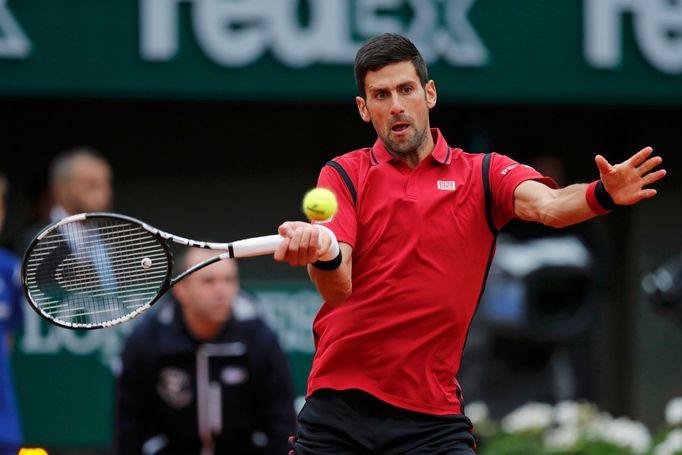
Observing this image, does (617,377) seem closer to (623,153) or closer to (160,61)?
(623,153)

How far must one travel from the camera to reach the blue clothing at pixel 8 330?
6848 mm

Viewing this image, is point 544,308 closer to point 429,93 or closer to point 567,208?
point 429,93

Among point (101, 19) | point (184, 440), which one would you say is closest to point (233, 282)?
point (184, 440)

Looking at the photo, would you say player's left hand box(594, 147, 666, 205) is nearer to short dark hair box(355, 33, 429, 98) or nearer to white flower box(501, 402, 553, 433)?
short dark hair box(355, 33, 429, 98)

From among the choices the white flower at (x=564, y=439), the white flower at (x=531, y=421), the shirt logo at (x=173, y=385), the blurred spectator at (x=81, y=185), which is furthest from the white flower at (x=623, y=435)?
the blurred spectator at (x=81, y=185)

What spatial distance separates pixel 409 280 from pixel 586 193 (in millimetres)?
593

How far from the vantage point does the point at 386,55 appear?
4543mm

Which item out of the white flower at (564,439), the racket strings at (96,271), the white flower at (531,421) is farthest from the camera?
the white flower at (531,421)

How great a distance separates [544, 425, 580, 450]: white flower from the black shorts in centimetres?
276

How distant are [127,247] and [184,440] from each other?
1.95 meters

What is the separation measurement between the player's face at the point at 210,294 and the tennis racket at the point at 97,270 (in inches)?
60.9

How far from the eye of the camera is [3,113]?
939 centimetres

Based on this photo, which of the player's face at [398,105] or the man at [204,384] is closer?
the player's face at [398,105]

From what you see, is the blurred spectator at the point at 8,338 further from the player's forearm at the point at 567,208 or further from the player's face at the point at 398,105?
the player's forearm at the point at 567,208
